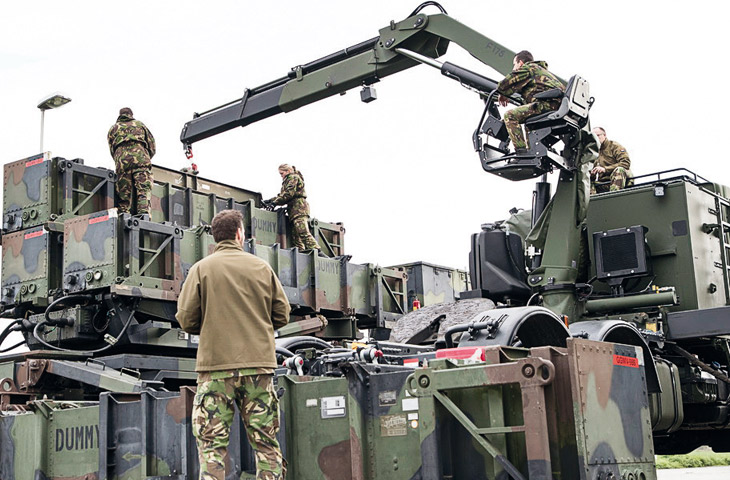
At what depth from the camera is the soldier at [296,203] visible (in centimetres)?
1762

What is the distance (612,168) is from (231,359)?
598 centimetres

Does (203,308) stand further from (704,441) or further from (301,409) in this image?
(704,441)

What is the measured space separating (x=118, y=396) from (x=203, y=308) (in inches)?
167

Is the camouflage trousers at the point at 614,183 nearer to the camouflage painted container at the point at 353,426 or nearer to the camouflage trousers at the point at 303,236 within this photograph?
the camouflage painted container at the point at 353,426

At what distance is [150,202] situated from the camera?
49.9 ft

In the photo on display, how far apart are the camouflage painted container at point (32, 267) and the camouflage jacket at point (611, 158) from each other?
7.60 meters

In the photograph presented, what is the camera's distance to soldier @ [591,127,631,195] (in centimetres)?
1012

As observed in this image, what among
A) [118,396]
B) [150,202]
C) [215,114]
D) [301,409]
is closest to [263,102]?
[215,114]

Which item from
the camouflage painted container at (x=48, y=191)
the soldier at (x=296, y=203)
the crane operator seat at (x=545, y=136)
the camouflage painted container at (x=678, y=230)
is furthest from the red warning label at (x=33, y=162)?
the camouflage painted container at (x=678, y=230)

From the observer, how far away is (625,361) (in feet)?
20.9

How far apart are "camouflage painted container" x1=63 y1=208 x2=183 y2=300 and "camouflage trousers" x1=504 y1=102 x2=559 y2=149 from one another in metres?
6.00

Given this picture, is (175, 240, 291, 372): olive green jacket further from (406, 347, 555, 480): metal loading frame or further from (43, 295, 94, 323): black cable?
(43, 295, 94, 323): black cable

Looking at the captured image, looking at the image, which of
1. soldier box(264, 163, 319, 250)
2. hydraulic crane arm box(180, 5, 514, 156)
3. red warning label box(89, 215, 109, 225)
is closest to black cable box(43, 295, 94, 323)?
red warning label box(89, 215, 109, 225)

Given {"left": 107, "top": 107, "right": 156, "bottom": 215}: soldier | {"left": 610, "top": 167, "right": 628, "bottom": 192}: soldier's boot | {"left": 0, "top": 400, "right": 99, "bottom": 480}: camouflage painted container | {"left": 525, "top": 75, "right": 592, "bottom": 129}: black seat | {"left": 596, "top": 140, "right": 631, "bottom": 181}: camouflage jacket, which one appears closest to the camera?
{"left": 0, "top": 400, "right": 99, "bottom": 480}: camouflage painted container
